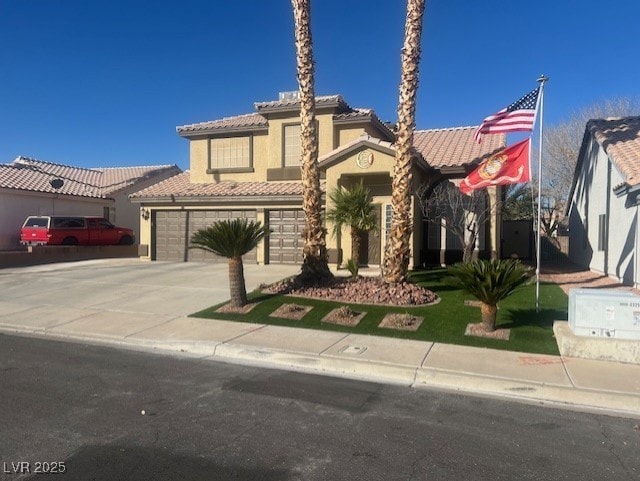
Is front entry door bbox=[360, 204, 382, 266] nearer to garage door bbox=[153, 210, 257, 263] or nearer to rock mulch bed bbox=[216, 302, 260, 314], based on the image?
garage door bbox=[153, 210, 257, 263]

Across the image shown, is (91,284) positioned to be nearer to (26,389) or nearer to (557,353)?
(26,389)

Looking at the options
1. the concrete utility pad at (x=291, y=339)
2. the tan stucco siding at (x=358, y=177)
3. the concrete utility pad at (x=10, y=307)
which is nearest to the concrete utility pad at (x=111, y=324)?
the concrete utility pad at (x=10, y=307)

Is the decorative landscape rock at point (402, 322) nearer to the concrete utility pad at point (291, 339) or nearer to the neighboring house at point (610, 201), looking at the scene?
the concrete utility pad at point (291, 339)

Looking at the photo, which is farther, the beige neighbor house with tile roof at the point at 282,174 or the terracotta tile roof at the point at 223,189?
the terracotta tile roof at the point at 223,189

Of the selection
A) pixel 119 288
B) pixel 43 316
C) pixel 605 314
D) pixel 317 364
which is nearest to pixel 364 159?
pixel 119 288

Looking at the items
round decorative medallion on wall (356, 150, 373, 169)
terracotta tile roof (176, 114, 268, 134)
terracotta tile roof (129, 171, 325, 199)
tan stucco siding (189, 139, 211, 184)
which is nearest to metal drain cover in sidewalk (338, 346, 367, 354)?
round decorative medallion on wall (356, 150, 373, 169)

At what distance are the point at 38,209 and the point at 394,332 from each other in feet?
77.6

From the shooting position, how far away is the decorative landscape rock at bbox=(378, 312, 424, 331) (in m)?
9.22

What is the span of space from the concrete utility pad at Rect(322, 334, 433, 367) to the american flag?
18.3 ft

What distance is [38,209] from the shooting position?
26.3 metres

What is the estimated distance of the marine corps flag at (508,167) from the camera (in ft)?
36.9

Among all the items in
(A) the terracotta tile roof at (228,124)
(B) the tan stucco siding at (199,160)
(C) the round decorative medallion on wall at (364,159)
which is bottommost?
(C) the round decorative medallion on wall at (364,159)

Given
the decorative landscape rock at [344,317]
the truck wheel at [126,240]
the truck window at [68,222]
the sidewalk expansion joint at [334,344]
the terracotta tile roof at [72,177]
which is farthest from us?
the terracotta tile roof at [72,177]

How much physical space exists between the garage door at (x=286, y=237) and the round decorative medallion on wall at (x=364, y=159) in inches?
140
